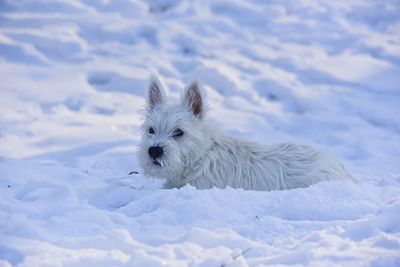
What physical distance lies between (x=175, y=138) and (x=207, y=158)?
0.37 metres

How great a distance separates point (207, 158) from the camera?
6016 mm

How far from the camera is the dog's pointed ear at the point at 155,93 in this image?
6.37 m

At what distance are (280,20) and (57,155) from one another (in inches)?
284

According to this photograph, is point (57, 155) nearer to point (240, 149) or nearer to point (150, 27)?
point (240, 149)

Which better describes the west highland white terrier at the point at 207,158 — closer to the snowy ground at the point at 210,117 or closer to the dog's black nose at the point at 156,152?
the dog's black nose at the point at 156,152

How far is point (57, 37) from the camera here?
1143 cm

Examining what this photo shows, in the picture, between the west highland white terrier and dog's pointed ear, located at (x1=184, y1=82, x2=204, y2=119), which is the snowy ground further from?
dog's pointed ear, located at (x1=184, y1=82, x2=204, y2=119)

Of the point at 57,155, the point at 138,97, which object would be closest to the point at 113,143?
the point at 57,155

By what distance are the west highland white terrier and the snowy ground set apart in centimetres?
38

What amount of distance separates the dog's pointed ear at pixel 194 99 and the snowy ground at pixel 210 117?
0.88 metres

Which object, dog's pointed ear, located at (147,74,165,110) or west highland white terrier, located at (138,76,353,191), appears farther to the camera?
dog's pointed ear, located at (147,74,165,110)

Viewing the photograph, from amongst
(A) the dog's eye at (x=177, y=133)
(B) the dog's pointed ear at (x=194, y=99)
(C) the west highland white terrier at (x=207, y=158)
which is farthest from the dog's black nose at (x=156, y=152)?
(B) the dog's pointed ear at (x=194, y=99)

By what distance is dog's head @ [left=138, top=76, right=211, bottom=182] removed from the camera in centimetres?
588

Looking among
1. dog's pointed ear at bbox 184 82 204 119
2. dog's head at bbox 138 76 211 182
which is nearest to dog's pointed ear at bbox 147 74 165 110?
dog's head at bbox 138 76 211 182
